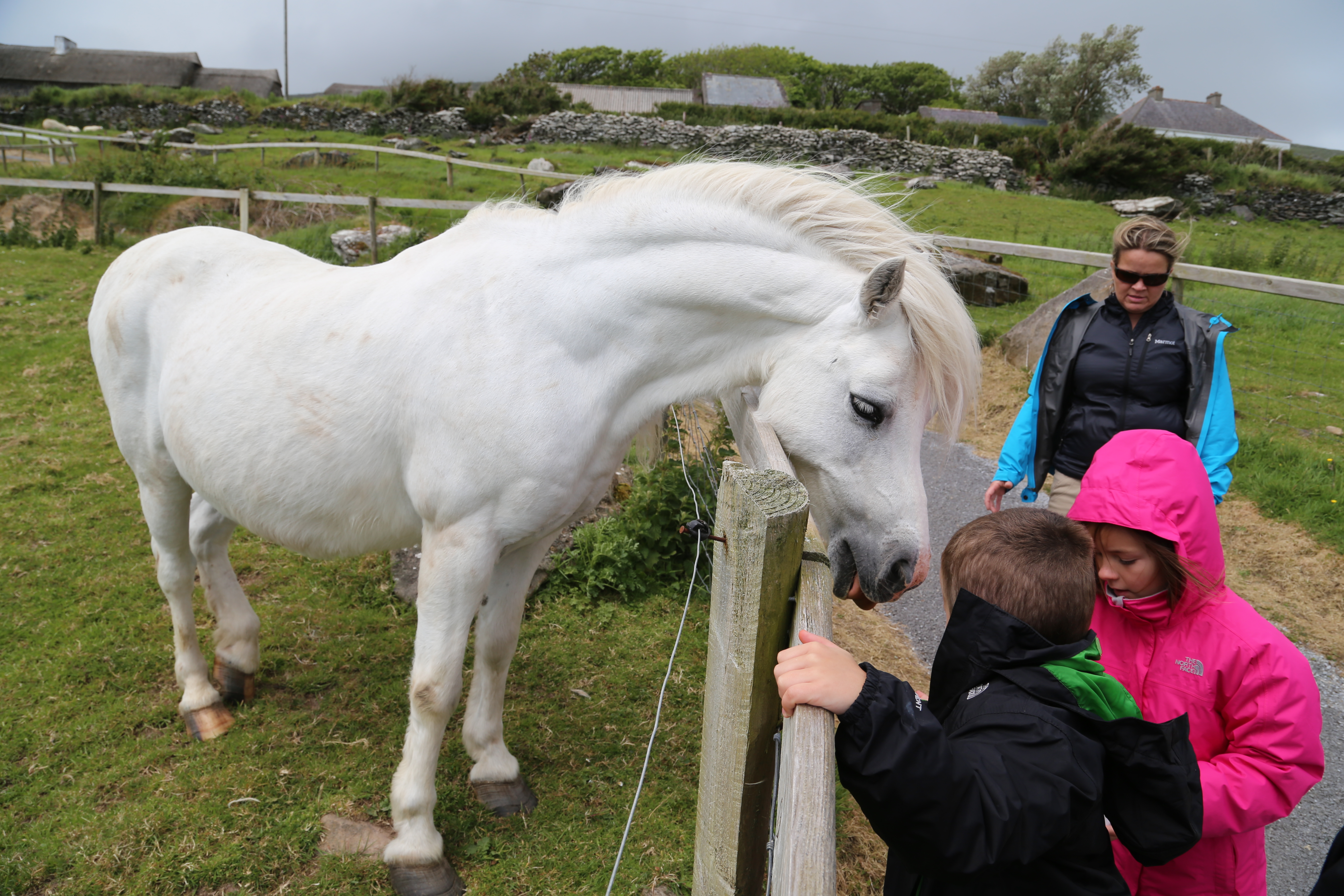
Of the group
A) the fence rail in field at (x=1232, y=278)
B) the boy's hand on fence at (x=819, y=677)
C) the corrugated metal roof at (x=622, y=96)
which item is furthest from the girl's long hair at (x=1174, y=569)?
the corrugated metal roof at (x=622, y=96)

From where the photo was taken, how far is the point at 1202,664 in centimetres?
178

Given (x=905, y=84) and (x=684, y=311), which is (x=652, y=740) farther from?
(x=905, y=84)

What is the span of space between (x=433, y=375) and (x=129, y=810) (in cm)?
206

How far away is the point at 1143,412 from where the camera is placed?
3.21m

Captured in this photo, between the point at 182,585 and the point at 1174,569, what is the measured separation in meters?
3.69

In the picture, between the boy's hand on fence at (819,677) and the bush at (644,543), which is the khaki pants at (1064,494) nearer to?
the bush at (644,543)

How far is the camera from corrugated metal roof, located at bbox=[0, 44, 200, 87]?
45469 millimetres

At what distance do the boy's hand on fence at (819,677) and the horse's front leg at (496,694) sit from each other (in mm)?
1569

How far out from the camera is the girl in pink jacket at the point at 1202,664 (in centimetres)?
165

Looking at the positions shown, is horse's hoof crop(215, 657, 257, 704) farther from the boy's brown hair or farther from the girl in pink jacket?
the girl in pink jacket

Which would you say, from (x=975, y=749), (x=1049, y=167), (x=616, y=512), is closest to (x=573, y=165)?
(x=1049, y=167)

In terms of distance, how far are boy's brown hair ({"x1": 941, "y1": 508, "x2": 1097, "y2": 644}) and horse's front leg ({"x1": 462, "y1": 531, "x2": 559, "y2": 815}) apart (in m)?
1.62

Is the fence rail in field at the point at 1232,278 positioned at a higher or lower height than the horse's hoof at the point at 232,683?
higher

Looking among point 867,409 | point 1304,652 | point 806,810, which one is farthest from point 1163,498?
point 1304,652
